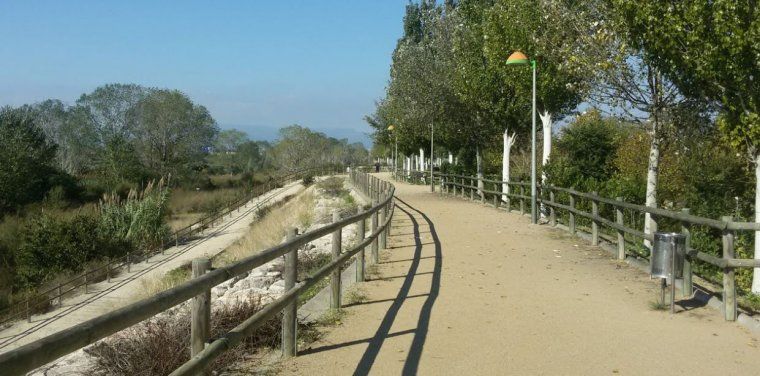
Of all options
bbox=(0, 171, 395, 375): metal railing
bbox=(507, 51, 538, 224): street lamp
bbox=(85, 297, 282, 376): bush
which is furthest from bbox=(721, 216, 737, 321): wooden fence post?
bbox=(507, 51, 538, 224): street lamp

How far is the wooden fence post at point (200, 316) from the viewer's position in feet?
14.5

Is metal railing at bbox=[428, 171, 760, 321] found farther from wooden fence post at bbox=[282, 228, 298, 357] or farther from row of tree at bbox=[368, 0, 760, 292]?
wooden fence post at bbox=[282, 228, 298, 357]

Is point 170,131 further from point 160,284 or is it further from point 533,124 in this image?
point 533,124

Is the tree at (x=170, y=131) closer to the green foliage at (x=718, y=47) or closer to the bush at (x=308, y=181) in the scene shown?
the bush at (x=308, y=181)

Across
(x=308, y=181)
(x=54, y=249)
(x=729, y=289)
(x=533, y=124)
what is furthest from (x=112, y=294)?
(x=308, y=181)

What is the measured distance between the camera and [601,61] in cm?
1408

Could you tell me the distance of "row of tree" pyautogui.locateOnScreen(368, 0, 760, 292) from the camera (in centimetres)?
939

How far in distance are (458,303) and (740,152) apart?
5092 millimetres

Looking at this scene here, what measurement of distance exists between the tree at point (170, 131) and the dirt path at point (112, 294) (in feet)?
90.5

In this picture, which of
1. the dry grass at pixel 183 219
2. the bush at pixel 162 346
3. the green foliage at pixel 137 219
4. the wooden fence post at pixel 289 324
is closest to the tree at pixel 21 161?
the dry grass at pixel 183 219

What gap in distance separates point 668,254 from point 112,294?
22084mm

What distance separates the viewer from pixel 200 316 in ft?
14.7

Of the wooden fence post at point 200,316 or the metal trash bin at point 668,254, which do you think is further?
the metal trash bin at point 668,254

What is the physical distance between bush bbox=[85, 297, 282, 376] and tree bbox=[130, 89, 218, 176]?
65280mm
